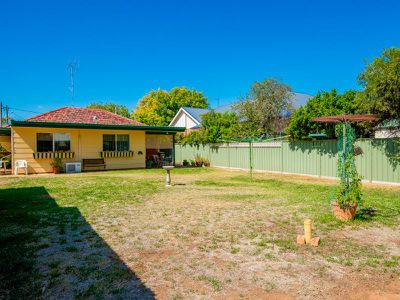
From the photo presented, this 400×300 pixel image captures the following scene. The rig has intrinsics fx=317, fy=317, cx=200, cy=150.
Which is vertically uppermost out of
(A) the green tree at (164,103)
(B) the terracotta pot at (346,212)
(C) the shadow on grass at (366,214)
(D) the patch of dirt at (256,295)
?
(A) the green tree at (164,103)

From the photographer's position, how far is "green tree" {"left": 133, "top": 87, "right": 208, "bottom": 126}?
151 ft

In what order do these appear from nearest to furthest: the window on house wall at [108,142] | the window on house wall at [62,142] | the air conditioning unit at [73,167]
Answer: the air conditioning unit at [73,167] < the window on house wall at [62,142] < the window on house wall at [108,142]

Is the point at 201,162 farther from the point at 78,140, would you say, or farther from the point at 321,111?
the point at 321,111

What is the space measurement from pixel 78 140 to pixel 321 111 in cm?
1305

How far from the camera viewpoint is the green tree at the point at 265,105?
23.2 m

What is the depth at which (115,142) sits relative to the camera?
63.8 ft

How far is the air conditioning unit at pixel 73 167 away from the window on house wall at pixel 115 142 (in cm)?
211

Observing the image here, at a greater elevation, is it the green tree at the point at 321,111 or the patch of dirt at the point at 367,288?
the green tree at the point at 321,111

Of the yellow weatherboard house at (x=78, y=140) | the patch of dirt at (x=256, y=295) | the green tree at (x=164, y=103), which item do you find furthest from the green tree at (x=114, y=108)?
the patch of dirt at (x=256, y=295)

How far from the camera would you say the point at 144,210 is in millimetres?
7254

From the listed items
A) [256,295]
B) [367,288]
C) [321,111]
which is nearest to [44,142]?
[321,111]

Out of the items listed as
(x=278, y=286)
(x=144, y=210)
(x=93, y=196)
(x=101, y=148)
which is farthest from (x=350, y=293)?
(x=101, y=148)

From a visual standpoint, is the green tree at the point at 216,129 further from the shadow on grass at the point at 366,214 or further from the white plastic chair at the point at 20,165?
the shadow on grass at the point at 366,214

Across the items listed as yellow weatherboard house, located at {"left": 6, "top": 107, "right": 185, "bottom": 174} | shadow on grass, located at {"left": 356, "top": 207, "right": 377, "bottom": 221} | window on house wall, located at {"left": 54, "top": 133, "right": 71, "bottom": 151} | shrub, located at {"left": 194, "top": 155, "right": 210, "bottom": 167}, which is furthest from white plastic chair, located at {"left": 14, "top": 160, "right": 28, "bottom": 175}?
shadow on grass, located at {"left": 356, "top": 207, "right": 377, "bottom": 221}
